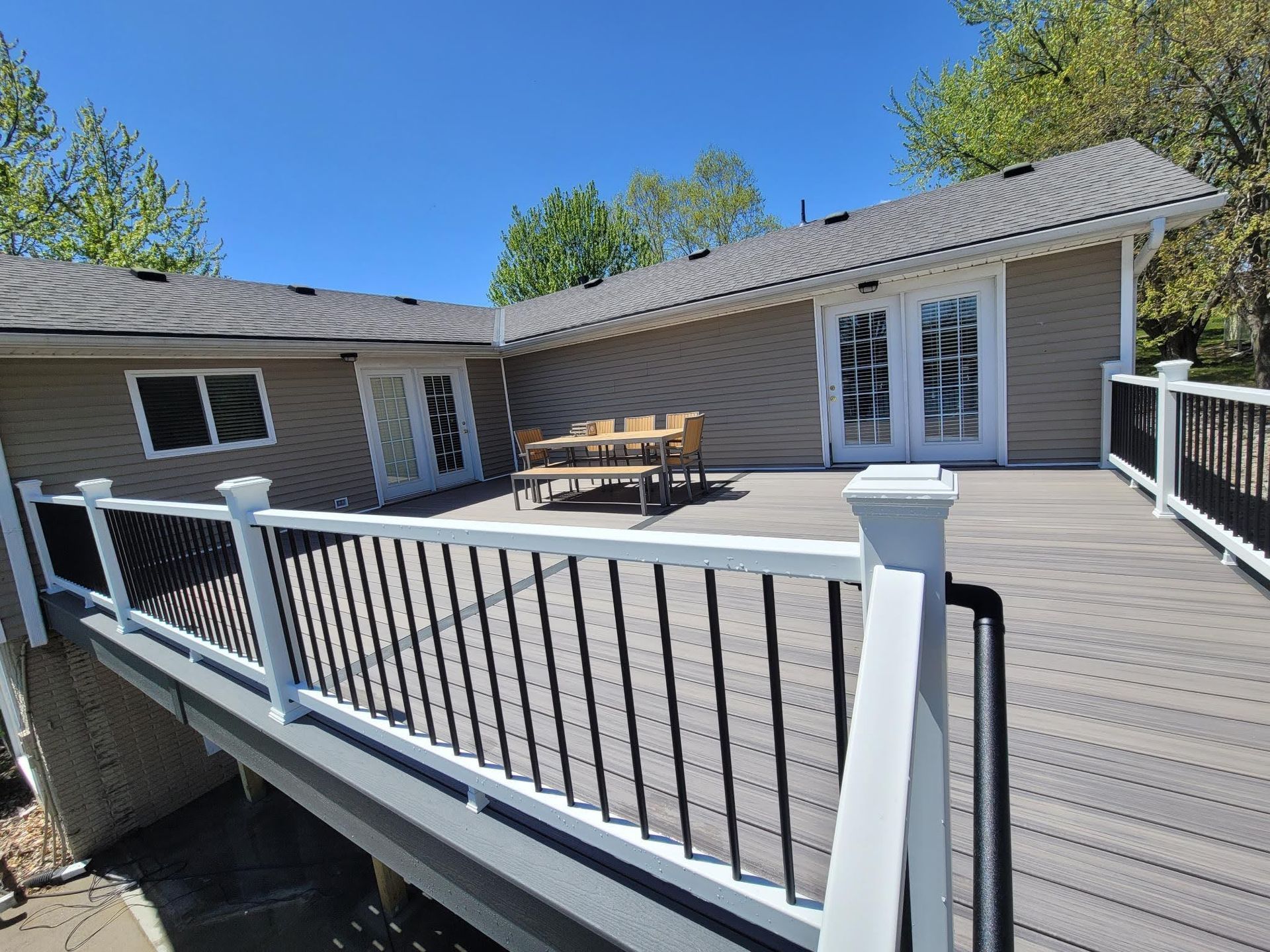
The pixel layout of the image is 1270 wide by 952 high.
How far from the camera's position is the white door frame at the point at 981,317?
19.7ft

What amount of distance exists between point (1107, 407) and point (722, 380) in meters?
4.27

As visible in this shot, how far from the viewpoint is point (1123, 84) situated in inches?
380

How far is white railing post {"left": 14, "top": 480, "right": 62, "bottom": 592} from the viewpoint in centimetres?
491

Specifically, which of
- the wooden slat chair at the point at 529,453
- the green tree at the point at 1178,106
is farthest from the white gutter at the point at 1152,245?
the wooden slat chair at the point at 529,453

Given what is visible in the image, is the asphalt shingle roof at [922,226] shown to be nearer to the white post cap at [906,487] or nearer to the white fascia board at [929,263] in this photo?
the white fascia board at [929,263]

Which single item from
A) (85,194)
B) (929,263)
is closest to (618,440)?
(929,263)

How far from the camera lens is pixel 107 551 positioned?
3.85 metres

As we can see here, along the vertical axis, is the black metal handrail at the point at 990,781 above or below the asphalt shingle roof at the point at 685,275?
below

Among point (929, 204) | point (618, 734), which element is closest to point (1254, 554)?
point (618, 734)

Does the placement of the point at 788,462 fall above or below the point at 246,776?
above

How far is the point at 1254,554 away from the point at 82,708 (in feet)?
32.2

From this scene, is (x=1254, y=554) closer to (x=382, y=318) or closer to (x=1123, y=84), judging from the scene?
(x=382, y=318)

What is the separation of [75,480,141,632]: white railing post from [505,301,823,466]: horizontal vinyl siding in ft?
20.0

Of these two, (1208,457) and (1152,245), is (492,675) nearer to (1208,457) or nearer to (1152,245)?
(1208,457)
